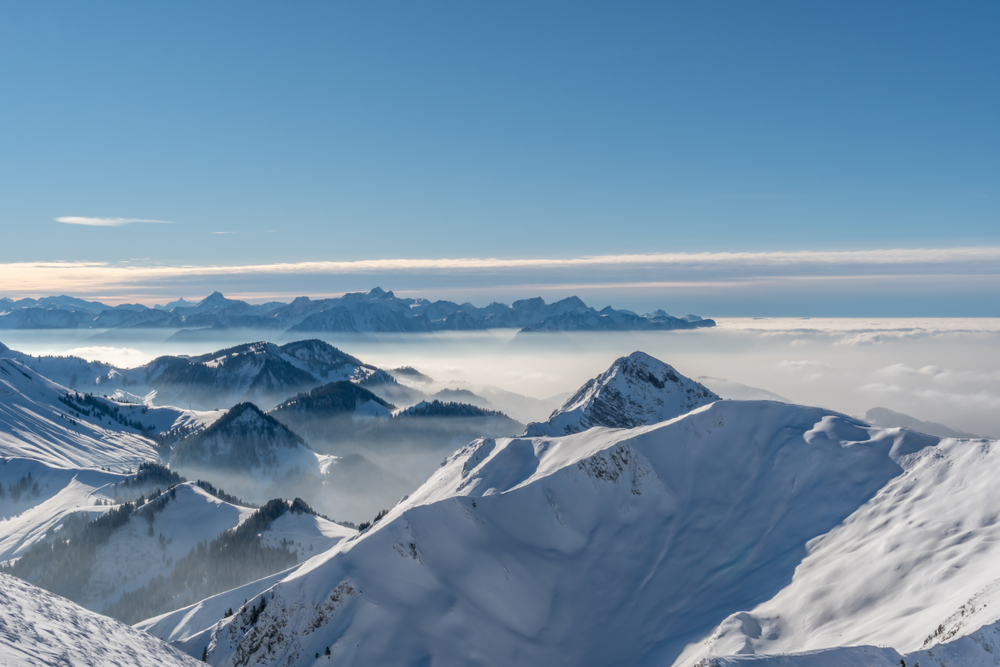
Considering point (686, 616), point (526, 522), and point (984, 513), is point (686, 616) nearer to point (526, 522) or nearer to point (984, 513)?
point (526, 522)

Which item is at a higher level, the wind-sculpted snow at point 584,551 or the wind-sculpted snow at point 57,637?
the wind-sculpted snow at point 57,637

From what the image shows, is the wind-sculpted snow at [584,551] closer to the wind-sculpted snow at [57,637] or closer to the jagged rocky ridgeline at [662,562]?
the jagged rocky ridgeline at [662,562]

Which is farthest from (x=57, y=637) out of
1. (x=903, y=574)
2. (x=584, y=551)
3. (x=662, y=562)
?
(x=662, y=562)

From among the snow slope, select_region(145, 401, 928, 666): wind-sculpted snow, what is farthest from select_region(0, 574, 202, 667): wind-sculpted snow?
the snow slope

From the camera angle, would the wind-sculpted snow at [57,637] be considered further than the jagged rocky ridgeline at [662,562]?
No

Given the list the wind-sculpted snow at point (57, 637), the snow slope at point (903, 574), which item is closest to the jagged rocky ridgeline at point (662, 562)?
the snow slope at point (903, 574)

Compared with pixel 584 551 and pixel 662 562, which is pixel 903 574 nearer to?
pixel 662 562
